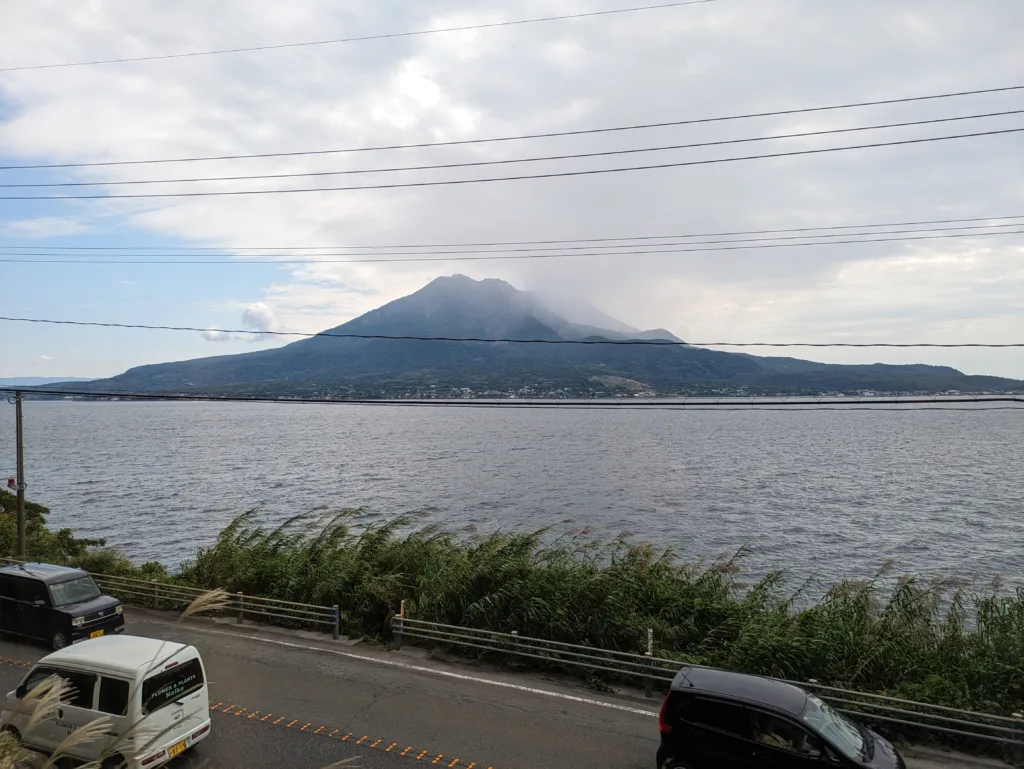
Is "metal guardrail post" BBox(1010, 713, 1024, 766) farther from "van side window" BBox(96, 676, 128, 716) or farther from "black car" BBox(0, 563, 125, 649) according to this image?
"black car" BBox(0, 563, 125, 649)

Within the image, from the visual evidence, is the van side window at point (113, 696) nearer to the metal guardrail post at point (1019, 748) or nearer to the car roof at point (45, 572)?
the car roof at point (45, 572)

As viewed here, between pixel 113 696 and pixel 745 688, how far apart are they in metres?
8.61

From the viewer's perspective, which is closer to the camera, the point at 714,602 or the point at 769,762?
the point at 769,762

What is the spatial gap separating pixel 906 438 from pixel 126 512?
111 metres

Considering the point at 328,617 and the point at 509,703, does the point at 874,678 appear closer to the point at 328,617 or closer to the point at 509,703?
the point at 509,703

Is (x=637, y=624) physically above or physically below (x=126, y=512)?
above

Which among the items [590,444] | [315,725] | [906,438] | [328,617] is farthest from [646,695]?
[906,438]

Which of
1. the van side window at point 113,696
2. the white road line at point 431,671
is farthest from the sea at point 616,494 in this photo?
the van side window at point 113,696

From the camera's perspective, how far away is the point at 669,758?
364 inches

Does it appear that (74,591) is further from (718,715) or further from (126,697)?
(718,715)

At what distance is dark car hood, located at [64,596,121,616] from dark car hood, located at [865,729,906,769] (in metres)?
15.1

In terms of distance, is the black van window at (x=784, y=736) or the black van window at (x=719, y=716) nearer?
the black van window at (x=784, y=736)

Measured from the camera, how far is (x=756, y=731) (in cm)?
880

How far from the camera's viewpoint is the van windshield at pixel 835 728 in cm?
853
